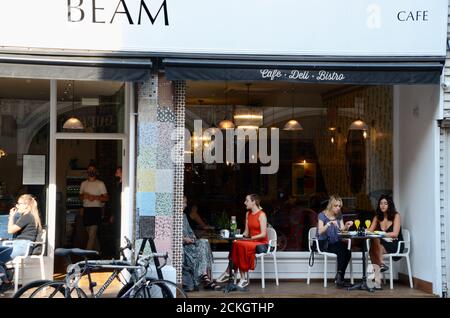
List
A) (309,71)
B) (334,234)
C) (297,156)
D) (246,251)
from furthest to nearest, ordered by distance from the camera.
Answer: (297,156) < (334,234) < (246,251) < (309,71)

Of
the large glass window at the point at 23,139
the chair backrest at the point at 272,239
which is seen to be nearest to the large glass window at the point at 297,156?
the chair backrest at the point at 272,239

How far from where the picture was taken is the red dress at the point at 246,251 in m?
10.2

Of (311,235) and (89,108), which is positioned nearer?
(89,108)

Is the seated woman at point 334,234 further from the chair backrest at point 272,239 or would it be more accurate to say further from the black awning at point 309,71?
the black awning at point 309,71

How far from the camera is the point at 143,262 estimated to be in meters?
7.86

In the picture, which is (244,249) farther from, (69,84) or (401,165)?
(69,84)

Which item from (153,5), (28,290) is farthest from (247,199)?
(28,290)

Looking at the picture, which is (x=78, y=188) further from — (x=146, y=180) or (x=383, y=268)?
(x=383, y=268)

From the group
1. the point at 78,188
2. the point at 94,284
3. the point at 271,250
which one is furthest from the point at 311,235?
the point at 94,284

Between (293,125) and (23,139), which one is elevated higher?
(293,125)

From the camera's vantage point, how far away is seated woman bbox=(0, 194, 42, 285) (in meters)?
9.74

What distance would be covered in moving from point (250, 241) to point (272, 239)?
1.95ft

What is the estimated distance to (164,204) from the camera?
959cm

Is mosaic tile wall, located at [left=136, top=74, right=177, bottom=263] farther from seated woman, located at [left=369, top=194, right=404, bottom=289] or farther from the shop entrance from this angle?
seated woman, located at [left=369, top=194, right=404, bottom=289]
